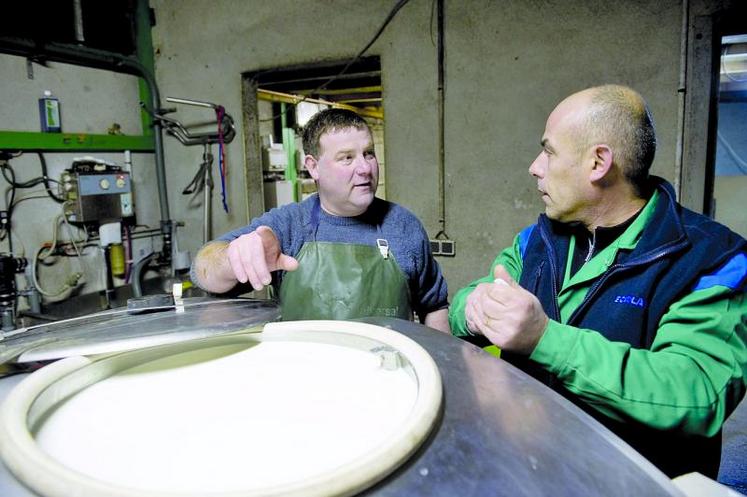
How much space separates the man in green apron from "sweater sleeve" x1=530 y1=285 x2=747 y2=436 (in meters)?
0.93

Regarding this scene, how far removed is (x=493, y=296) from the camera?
1.07 meters

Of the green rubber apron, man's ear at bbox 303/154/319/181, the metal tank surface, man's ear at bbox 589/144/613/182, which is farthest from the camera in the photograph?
man's ear at bbox 303/154/319/181

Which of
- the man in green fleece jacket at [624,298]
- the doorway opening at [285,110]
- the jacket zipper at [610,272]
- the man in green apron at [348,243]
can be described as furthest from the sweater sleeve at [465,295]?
the doorway opening at [285,110]

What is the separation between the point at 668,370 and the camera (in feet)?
3.29

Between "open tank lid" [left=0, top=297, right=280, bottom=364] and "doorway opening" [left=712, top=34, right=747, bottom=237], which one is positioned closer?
"open tank lid" [left=0, top=297, right=280, bottom=364]

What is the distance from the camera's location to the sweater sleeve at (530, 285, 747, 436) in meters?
0.99

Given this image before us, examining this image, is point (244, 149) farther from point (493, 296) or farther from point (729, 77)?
point (729, 77)

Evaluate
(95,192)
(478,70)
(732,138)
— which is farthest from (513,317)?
(732,138)

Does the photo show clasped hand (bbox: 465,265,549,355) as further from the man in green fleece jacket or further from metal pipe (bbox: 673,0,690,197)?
metal pipe (bbox: 673,0,690,197)

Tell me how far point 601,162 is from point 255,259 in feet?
3.25

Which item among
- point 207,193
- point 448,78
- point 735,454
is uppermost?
point 448,78

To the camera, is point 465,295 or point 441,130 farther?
point 441,130

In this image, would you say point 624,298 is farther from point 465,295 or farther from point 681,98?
point 681,98

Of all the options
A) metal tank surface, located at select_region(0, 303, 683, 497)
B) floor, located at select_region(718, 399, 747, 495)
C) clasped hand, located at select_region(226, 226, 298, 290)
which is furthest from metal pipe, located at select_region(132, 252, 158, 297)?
floor, located at select_region(718, 399, 747, 495)
